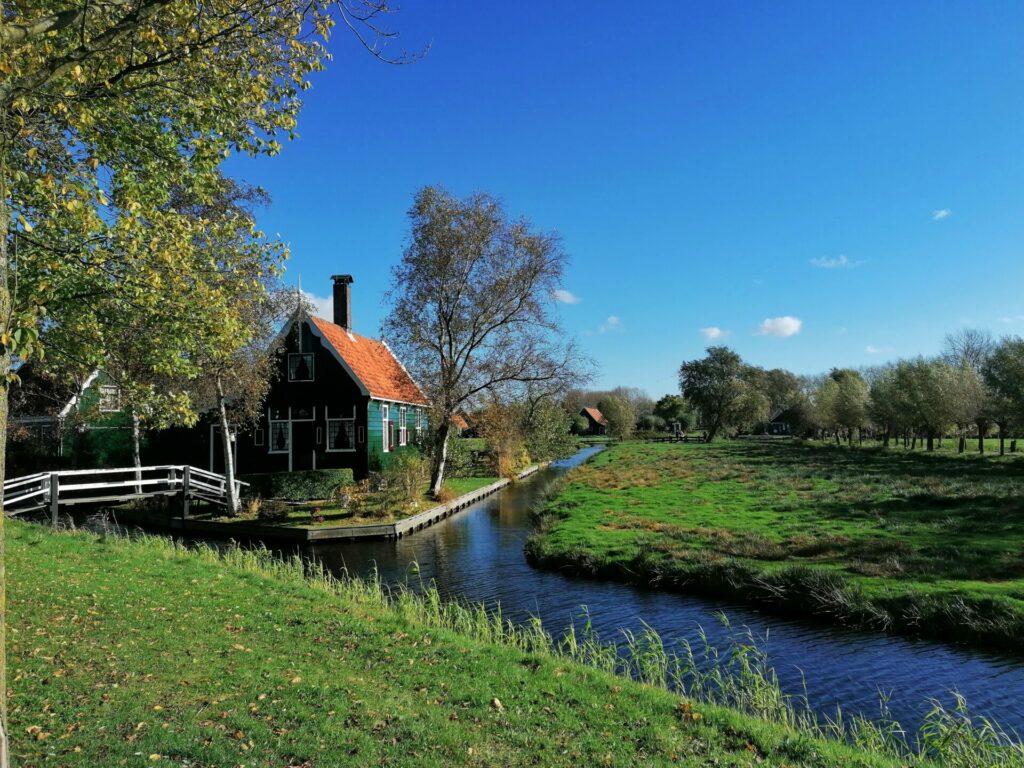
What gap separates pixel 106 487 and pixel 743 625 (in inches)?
780

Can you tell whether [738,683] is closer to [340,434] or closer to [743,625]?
[743,625]

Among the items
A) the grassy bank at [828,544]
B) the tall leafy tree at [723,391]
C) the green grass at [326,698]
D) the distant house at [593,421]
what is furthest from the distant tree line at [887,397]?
the green grass at [326,698]

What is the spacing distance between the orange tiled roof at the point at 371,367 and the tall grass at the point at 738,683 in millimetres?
15929

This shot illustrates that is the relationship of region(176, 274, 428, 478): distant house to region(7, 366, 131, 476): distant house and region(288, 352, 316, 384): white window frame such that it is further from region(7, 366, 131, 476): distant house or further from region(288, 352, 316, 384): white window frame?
region(7, 366, 131, 476): distant house

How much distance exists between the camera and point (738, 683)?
825 cm

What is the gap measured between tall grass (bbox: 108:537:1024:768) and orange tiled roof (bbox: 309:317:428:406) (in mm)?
15929

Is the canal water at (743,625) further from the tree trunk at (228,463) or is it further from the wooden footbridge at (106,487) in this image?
the wooden footbridge at (106,487)

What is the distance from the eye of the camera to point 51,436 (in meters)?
29.1

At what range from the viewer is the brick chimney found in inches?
1260

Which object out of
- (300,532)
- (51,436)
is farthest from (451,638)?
(51,436)

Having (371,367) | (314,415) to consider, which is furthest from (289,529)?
(371,367)

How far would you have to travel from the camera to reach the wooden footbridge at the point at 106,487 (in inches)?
713

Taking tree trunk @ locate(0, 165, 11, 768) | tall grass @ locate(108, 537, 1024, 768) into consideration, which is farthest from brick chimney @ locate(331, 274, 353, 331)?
tree trunk @ locate(0, 165, 11, 768)

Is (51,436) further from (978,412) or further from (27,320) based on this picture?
(978,412)
